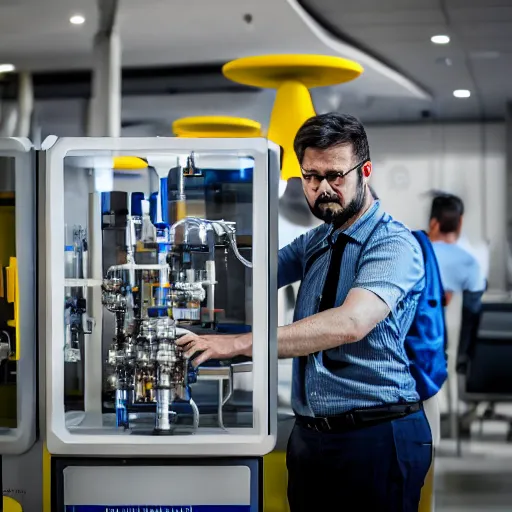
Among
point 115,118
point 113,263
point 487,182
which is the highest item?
point 115,118

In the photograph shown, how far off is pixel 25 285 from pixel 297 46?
44.5 inches

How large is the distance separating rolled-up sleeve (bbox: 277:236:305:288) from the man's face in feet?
0.38

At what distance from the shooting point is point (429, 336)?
234cm

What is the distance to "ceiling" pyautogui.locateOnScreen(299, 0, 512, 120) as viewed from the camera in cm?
233

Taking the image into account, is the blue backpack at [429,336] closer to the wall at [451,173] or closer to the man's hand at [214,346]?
the wall at [451,173]

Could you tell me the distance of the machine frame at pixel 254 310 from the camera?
239 cm

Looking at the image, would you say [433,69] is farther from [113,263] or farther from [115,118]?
[113,263]

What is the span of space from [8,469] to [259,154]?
4.23 ft

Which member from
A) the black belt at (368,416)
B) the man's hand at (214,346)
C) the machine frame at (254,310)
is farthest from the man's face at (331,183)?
the black belt at (368,416)

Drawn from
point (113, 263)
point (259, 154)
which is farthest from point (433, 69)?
point (113, 263)

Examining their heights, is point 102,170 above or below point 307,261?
above

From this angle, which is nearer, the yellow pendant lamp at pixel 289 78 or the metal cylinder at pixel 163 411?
the yellow pendant lamp at pixel 289 78

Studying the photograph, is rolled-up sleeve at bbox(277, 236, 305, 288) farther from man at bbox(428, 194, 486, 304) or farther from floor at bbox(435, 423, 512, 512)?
floor at bbox(435, 423, 512, 512)

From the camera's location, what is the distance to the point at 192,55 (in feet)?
7.85
